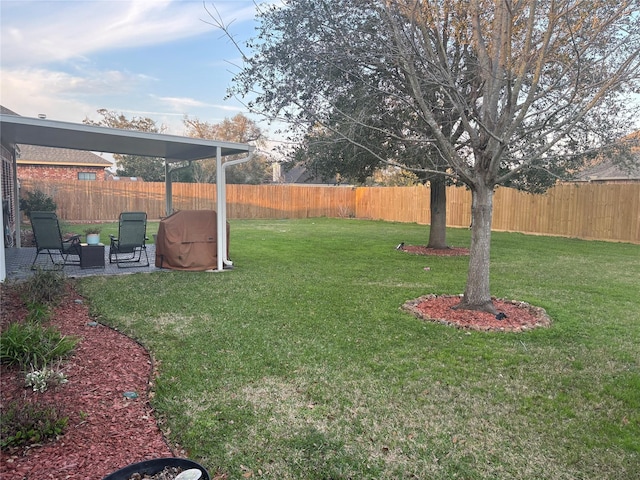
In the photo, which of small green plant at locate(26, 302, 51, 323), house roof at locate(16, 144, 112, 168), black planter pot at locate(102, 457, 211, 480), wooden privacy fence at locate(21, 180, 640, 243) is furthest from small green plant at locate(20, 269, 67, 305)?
house roof at locate(16, 144, 112, 168)

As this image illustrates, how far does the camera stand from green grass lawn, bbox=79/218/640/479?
2.63 meters

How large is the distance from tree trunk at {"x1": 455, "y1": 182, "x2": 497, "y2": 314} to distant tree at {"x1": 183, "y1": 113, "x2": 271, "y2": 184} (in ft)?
86.2

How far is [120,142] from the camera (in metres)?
8.85

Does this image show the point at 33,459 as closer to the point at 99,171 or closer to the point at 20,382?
the point at 20,382

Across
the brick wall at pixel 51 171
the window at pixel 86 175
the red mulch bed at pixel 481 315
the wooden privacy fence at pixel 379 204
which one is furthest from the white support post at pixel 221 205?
the window at pixel 86 175

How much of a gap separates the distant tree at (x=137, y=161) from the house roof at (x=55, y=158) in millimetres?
5393

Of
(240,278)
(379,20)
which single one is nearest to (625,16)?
(379,20)

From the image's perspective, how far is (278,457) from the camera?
102 inches

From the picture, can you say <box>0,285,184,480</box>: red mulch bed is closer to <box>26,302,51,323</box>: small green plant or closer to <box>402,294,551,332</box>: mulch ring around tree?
<box>26,302,51,323</box>: small green plant

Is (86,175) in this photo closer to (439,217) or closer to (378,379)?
(439,217)

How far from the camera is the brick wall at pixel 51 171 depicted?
22.9 metres

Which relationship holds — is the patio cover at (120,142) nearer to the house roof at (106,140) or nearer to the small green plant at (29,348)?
the house roof at (106,140)

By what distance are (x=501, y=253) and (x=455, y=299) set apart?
5.71 m

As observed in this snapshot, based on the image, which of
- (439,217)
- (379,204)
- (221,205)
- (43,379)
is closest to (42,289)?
(43,379)
